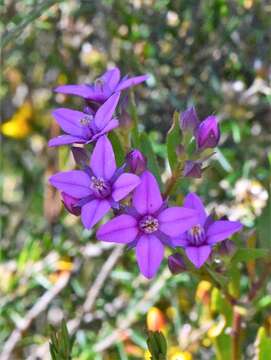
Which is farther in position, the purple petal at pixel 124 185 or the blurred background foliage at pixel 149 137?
the blurred background foliage at pixel 149 137

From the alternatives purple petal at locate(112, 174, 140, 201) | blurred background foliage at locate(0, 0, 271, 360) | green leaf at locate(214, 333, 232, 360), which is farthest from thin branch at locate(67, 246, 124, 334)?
purple petal at locate(112, 174, 140, 201)

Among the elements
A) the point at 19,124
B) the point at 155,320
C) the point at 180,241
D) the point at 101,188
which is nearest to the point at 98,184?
the point at 101,188

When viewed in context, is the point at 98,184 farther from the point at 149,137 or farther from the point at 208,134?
the point at 149,137

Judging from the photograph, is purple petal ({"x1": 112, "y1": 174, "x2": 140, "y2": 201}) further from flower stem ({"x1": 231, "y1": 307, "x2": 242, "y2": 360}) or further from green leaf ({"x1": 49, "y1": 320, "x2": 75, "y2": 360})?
flower stem ({"x1": 231, "y1": 307, "x2": 242, "y2": 360})

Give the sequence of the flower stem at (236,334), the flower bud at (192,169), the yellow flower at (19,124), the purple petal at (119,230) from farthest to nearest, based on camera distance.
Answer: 1. the yellow flower at (19,124)
2. the flower stem at (236,334)
3. the flower bud at (192,169)
4. the purple petal at (119,230)

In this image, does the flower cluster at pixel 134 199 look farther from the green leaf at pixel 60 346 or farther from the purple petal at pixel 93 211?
the green leaf at pixel 60 346

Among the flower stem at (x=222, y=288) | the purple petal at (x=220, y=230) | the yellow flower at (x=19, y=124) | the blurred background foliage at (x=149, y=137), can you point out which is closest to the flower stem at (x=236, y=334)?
the flower stem at (x=222, y=288)

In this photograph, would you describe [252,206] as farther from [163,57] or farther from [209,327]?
[163,57]
